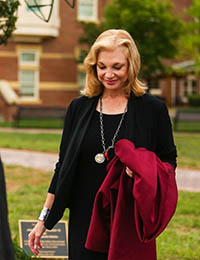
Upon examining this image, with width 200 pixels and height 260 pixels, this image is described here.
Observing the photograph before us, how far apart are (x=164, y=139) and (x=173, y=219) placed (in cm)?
419

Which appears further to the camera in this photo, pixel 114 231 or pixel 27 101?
pixel 27 101

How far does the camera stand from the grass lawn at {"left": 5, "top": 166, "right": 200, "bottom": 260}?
5641 mm

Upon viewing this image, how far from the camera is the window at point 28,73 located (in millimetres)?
28453

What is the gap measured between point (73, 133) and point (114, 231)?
617 mm

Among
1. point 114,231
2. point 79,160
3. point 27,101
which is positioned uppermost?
point 79,160

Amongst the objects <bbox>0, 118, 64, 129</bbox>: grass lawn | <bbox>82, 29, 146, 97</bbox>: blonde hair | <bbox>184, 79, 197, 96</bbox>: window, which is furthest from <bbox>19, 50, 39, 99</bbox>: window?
<bbox>82, 29, 146, 97</bbox>: blonde hair

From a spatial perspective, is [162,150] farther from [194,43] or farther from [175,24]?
[194,43]

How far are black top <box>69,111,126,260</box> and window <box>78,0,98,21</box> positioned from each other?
2692 centimetres

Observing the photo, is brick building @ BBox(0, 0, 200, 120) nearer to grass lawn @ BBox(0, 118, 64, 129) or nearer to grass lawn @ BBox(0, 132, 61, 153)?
grass lawn @ BBox(0, 118, 64, 129)

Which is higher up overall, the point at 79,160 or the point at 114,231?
the point at 79,160

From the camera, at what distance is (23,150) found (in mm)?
13805

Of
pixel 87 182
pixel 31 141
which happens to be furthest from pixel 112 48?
pixel 31 141

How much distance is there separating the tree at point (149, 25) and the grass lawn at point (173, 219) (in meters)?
15.0

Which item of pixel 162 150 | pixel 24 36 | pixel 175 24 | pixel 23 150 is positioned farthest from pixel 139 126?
pixel 24 36
